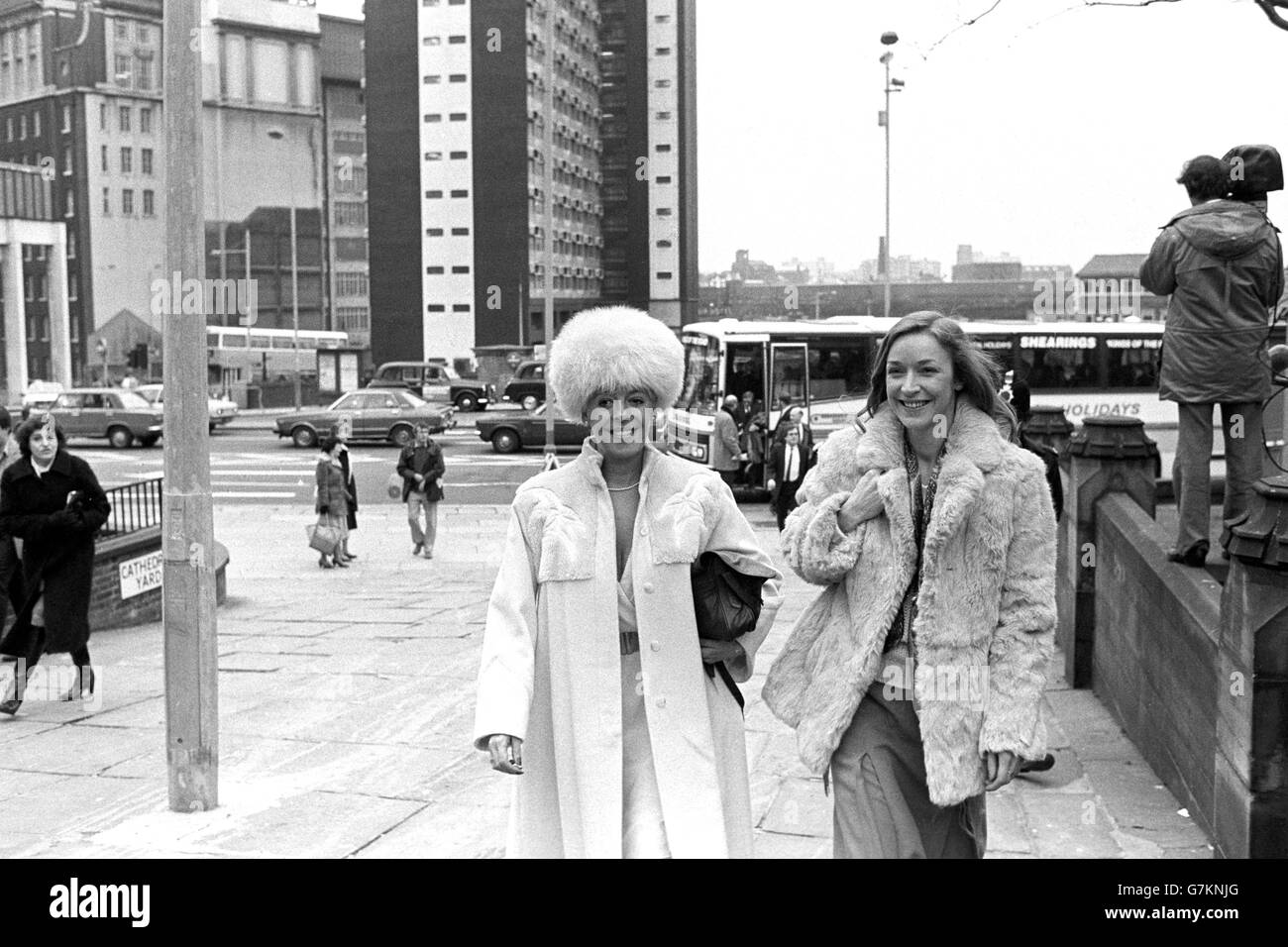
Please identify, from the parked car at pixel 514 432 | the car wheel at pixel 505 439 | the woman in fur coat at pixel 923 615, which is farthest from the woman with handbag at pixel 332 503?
the car wheel at pixel 505 439

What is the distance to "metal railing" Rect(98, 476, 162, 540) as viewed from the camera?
14156 millimetres

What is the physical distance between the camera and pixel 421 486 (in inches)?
752

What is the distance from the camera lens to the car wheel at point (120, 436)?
139 feet

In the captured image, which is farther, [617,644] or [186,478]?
[186,478]

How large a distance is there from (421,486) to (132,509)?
4.98 meters

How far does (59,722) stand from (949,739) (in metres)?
6.97

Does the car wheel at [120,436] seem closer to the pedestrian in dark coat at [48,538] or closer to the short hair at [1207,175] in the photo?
the pedestrian in dark coat at [48,538]

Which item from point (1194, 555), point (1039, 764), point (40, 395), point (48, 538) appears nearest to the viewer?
point (1039, 764)

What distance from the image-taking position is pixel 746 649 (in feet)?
12.1

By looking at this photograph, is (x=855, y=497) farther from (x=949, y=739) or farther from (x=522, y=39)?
(x=522, y=39)

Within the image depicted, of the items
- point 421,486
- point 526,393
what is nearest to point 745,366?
point 421,486

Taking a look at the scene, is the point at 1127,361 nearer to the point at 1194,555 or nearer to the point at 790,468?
the point at 790,468

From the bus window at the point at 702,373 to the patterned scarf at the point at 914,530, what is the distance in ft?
76.8
